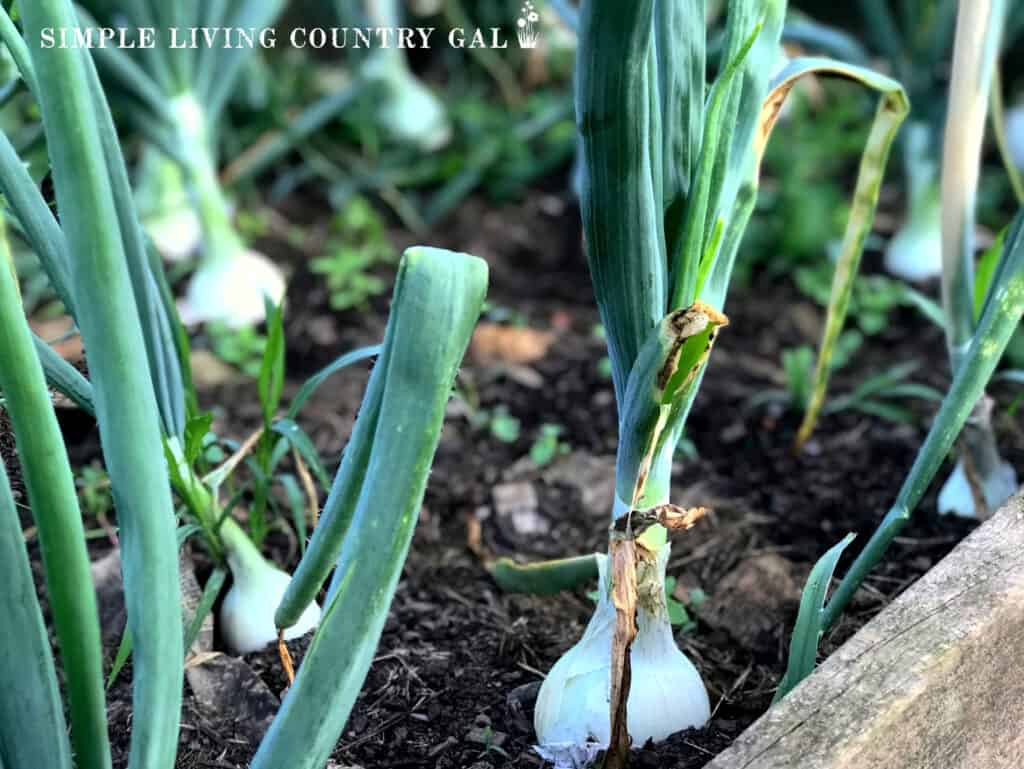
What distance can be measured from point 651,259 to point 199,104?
3.64 ft

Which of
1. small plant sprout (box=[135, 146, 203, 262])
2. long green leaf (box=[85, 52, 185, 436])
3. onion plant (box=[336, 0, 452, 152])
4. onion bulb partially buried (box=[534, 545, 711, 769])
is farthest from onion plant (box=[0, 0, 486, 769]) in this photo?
onion plant (box=[336, 0, 452, 152])

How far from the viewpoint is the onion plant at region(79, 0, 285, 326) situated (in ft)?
5.31

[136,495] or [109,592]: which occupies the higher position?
[136,495]

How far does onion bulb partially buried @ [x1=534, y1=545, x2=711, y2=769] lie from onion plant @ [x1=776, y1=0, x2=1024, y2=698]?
0.27ft

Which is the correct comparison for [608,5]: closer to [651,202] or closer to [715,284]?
[651,202]

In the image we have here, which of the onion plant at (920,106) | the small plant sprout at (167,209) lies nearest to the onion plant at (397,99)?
the small plant sprout at (167,209)

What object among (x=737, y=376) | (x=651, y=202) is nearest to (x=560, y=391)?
(x=737, y=376)

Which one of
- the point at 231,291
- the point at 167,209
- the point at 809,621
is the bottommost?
the point at 809,621

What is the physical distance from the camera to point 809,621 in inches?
32.7

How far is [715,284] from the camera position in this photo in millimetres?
883

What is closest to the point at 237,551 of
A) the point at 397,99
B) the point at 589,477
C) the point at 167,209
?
the point at 589,477

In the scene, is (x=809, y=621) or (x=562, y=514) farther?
(x=562, y=514)

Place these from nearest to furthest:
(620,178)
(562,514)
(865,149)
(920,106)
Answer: (620,178)
(865,149)
(562,514)
(920,106)

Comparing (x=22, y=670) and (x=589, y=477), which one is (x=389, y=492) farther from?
(x=589, y=477)
